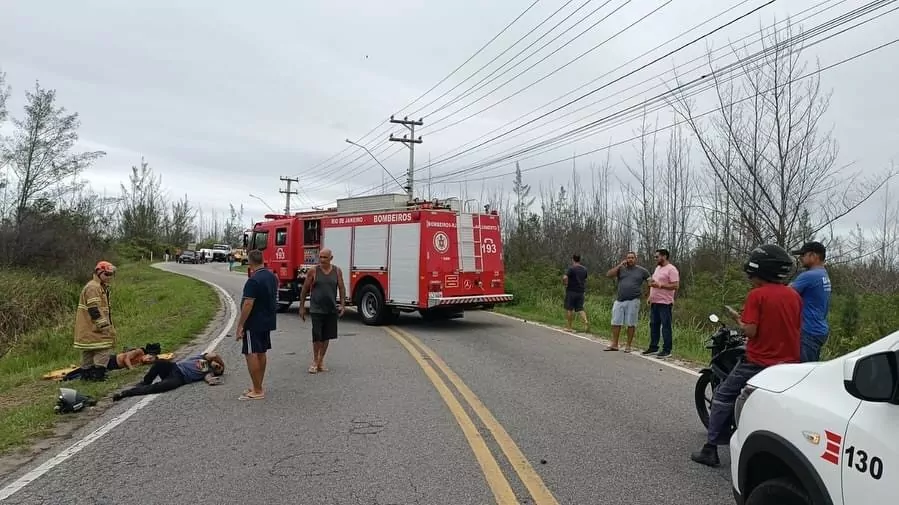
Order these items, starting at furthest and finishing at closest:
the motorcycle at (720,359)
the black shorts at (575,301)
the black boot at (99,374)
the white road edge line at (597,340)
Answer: the black shorts at (575,301) → the white road edge line at (597,340) → the black boot at (99,374) → the motorcycle at (720,359)

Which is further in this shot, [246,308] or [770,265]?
[246,308]

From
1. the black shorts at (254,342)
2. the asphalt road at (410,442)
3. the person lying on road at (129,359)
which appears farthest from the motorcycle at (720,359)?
the person lying on road at (129,359)

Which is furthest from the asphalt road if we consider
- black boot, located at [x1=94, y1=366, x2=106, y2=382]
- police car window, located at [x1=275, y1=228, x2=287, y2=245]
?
police car window, located at [x1=275, y1=228, x2=287, y2=245]

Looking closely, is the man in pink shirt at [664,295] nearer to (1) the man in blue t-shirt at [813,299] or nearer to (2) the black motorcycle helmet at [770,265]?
(1) the man in blue t-shirt at [813,299]

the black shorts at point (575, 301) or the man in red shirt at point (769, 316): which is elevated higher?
the man in red shirt at point (769, 316)

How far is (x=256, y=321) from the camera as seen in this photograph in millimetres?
7395

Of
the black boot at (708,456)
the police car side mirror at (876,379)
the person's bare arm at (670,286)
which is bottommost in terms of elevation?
the black boot at (708,456)

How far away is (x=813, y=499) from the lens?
101 inches

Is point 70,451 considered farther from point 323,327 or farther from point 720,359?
point 720,359

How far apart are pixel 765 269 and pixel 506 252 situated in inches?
1026

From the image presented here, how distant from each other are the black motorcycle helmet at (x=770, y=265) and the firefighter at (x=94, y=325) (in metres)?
7.62

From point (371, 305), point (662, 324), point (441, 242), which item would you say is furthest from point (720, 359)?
point (371, 305)

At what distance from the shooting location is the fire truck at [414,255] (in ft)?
47.3

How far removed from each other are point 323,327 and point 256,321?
1656mm
